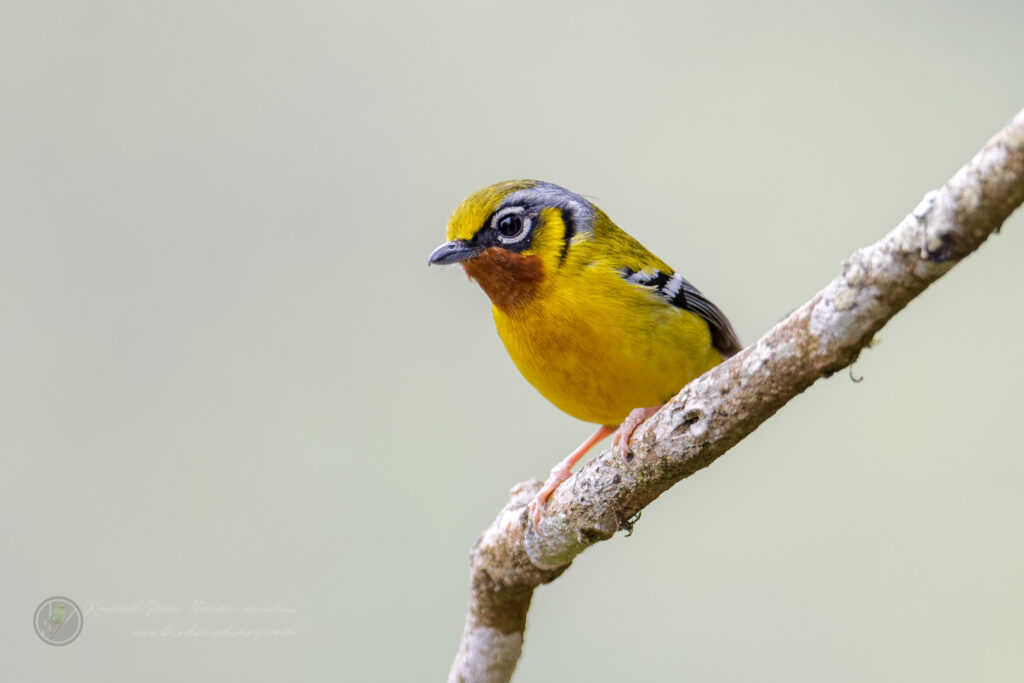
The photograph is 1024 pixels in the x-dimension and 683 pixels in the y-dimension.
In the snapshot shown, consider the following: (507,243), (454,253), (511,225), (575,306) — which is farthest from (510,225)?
(575,306)

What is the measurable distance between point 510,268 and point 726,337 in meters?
1.25

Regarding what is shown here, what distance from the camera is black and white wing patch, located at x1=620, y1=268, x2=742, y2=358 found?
4477 mm

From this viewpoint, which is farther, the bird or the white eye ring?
→ the bird

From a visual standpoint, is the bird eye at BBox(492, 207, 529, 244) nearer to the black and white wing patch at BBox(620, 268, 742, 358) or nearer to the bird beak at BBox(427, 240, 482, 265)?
the bird beak at BBox(427, 240, 482, 265)

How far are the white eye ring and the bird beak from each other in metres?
0.13

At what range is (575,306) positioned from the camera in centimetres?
423

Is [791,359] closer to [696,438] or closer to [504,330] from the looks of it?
[696,438]

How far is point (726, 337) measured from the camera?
4824 mm

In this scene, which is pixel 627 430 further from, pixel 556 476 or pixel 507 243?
pixel 507 243

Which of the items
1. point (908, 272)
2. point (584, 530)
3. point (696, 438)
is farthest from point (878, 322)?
point (584, 530)

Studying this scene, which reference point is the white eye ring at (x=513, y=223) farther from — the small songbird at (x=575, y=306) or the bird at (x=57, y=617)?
the bird at (x=57, y=617)

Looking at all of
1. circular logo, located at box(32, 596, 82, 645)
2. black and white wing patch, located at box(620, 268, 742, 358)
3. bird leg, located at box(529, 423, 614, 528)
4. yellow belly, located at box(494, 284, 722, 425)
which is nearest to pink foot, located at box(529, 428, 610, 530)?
bird leg, located at box(529, 423, 614, 528)

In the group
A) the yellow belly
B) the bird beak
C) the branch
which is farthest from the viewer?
the bird beak

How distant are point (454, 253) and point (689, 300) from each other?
1.21 metres
